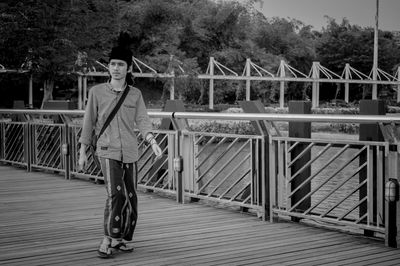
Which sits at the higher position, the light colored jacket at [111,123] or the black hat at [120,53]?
the black hat at [120,53]

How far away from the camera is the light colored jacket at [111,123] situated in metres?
4.46

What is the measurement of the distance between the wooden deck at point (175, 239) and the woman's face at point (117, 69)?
133 centimetres

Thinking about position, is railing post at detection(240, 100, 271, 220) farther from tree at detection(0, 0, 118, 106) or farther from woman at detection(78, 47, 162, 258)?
tree at detection(0, 0, 118, 106)

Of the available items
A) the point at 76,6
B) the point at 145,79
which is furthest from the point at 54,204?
the point at 145,79

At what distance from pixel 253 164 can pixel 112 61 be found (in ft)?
6.65

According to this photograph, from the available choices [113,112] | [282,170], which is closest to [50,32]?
[282,170]

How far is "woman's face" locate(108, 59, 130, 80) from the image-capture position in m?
4.48

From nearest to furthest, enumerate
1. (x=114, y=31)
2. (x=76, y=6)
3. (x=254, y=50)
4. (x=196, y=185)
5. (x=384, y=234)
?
(x=384, y=234) < (x=196, y=185) < (x=76, y=6) < (x=114, y=31) < (x=254, y=50)

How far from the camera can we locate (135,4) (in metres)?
44.4

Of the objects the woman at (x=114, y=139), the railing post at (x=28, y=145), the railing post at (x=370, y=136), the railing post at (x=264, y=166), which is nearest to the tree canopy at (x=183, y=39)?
the woman at (x=114, y=139)

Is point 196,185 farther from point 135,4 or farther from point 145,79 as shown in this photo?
point 145,79

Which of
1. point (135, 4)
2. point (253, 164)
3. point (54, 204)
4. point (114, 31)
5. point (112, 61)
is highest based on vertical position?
point (135, 4)

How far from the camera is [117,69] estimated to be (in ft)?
14.7

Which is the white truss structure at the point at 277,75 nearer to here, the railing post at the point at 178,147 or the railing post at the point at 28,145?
the railing post at the point at 28,145
